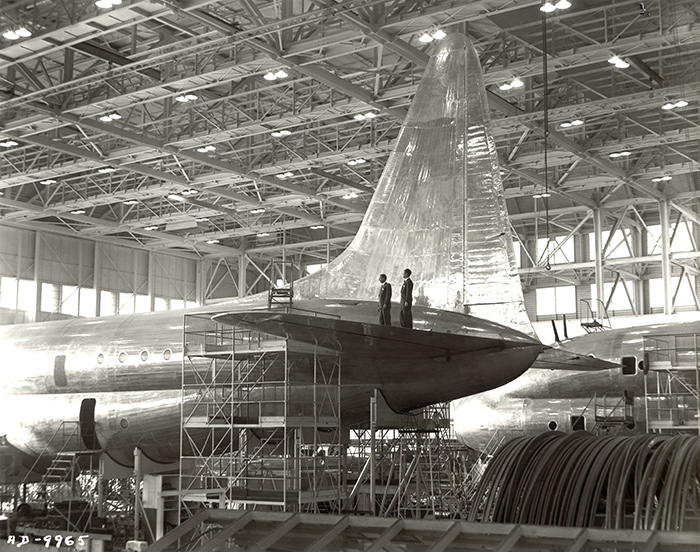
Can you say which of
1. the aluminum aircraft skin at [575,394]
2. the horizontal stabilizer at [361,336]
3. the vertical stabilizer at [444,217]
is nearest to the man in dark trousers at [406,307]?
the horizontal stabilizer at [361,336]

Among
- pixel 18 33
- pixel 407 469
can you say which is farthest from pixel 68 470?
pixel 18 33

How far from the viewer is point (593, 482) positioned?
11.0 m

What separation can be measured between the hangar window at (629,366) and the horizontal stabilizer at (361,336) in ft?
23.5

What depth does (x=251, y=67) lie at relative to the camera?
28.3 metres

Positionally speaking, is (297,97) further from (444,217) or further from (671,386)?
(671,386)

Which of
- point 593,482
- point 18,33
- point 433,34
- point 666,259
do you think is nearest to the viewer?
point 593,482

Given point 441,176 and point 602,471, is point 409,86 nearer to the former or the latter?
point 441,176

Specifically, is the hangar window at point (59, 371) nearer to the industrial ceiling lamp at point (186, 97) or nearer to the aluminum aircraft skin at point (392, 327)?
the aluminum aircraft skin at point (392, 327)

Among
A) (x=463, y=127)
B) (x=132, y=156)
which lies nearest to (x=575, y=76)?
(x=463, y=127)

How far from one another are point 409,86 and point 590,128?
1122cm

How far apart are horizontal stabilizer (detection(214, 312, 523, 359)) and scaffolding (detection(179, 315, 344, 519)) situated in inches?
51.8

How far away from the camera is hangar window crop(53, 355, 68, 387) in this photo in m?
23.7

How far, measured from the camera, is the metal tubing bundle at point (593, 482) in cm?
1012

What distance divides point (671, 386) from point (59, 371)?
15514mm
